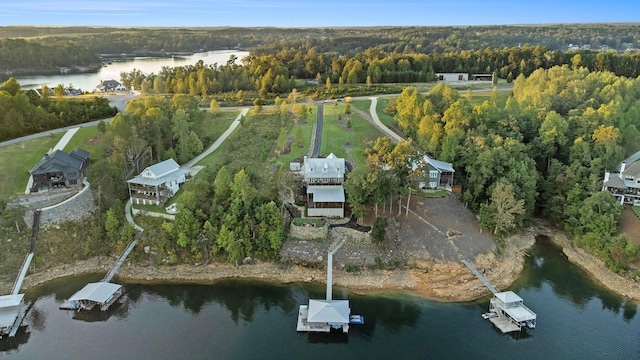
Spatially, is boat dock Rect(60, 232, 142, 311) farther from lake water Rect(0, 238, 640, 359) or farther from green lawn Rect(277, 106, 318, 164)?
green lawn Rect(277, 106, 318, 164)

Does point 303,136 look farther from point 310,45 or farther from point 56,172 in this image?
point 310,45

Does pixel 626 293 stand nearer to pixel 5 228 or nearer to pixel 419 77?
pixel 5 228

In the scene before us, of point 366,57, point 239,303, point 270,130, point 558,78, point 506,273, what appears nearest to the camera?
point 239,303

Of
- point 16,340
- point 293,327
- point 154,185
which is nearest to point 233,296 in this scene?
point 293,327

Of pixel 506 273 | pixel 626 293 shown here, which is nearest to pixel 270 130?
pixel 506 273

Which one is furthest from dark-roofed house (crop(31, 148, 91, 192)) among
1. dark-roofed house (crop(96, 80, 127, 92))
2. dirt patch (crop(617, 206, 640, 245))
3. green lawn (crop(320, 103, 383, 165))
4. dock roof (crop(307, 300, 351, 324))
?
dirt patch (crop(617, 206, 640, 245))

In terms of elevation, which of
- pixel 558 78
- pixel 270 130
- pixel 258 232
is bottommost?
pixel 258 232

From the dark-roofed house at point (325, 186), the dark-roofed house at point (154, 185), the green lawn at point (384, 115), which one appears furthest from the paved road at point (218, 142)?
the green lawn at point (384, 115)
